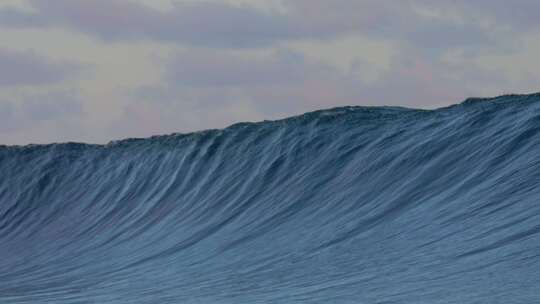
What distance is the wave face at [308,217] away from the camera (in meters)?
8.43

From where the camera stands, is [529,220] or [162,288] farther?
[162,288]

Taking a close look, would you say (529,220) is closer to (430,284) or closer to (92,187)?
(430,284)

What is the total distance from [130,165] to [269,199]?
558 cm

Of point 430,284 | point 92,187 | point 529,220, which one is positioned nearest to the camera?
point 430,284

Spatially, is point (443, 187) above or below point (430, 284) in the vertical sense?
above

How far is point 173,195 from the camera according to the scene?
15.3 m

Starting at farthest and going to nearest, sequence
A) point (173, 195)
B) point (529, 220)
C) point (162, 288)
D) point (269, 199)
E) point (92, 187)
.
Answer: point (92, 187) → point (173, 195) → point (269, 199) → point (162, 288) → point (529, 220)

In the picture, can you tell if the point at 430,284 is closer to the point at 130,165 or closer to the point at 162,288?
the point at 162,288

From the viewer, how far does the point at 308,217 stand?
11.9m

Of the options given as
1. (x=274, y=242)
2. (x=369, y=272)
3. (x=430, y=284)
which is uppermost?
(x=274, y=242)

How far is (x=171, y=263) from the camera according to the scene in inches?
463

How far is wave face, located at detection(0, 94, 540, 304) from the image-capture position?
8430 mm

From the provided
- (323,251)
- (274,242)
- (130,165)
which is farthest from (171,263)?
(130,165)

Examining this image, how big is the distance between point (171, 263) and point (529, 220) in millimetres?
4467
